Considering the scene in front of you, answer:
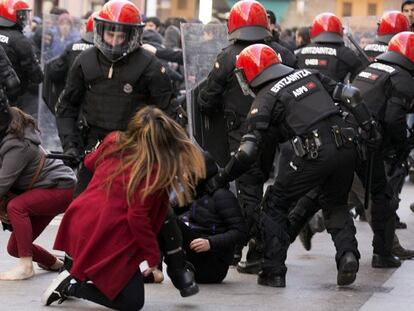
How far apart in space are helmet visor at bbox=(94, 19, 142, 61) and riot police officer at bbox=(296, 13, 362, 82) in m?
2.84

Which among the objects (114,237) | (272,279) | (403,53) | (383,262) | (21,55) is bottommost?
(383,262)

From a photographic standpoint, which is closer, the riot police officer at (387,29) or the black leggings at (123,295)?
the black leggings at (123,295)

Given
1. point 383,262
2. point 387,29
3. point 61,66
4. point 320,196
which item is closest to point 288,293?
point 320,196

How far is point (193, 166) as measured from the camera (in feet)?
22.2

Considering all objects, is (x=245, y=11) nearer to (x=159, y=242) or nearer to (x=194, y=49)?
(x=194, y=49)

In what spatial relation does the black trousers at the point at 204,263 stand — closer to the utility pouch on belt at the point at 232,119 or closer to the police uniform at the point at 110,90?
the police uniform at the point at 110,90

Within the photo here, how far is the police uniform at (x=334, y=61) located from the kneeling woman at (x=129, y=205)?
12.8 feet

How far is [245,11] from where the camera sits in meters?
8.99

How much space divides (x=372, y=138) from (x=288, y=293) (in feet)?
3.71

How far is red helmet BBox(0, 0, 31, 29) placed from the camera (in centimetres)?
1102

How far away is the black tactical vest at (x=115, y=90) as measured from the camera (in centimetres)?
808

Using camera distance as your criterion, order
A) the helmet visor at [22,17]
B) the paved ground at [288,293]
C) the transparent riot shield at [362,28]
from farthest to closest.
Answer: the transparent riot shield at [362,28]
the helmet visor at [22,17]
the paved ground at [288,293]

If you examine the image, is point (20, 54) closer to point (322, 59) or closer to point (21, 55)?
point (21, 55)

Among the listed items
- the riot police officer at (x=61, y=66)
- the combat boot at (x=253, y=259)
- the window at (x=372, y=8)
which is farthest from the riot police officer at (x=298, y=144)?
the window at (x=372, y=8)
